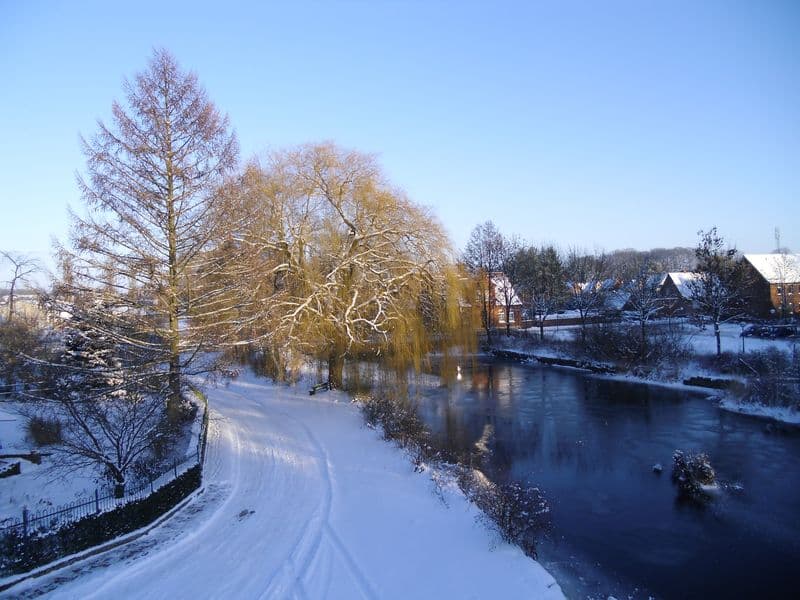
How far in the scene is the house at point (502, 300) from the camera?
46.2m

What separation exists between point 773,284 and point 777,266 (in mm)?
3158

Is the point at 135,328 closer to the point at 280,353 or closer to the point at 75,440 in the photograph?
the point at 75,440

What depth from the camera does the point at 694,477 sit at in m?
12.6

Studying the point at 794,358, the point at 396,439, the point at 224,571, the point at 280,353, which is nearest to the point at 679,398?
the point at 794,358

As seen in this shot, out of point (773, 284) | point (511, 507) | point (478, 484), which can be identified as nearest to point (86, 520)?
point (511, 507)

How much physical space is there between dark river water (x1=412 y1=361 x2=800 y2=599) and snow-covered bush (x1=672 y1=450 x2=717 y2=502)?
0.27 m

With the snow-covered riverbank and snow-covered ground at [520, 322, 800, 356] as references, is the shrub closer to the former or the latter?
the snow-covered riverbank

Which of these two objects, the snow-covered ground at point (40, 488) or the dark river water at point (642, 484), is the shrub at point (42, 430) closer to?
the snow-covered ground at point (40, 488)

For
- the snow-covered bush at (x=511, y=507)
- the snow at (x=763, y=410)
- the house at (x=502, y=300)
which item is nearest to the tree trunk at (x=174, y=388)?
the snow-covered bush at (x=511, y=507)

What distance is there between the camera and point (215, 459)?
12633 mm

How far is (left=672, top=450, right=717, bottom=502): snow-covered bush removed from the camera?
40.0ft

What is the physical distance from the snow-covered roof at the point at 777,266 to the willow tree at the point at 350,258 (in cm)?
3860

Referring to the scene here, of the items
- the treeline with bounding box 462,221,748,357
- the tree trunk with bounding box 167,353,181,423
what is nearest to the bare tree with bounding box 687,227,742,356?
the treeline with bounding box 462,221,748,357

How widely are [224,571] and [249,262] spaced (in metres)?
8.66
